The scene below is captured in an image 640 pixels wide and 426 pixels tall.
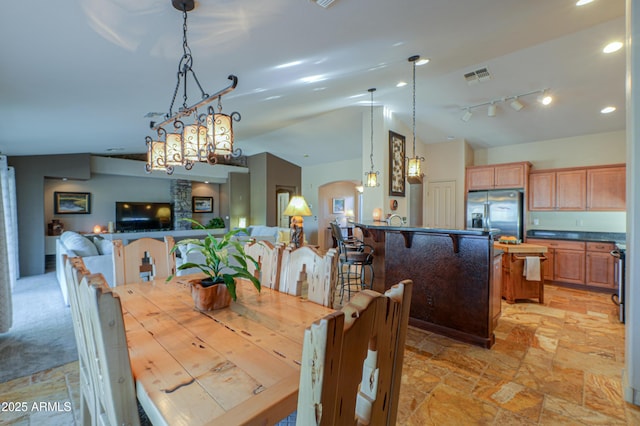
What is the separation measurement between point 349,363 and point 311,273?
1.19 meters

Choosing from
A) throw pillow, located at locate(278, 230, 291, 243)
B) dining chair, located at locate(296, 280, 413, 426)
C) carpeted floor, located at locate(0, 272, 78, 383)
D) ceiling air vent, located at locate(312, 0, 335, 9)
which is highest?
ceiling air vent, located at locate(312, 0, 335, 9)

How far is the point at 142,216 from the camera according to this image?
8.55 m

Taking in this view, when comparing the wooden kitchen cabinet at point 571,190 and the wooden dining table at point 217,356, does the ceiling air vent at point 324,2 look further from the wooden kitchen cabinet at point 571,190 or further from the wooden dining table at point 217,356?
the wooden kitchen cabinet at point 571,190

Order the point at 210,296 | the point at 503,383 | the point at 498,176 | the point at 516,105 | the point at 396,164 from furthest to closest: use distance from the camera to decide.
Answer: the point at 498,176 → the point at 396,164 → the point at 516,105 → the point at 503,383 → the point at 210,296

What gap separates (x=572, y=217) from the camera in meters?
5.30

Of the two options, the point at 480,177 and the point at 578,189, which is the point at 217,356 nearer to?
the point at 480,177

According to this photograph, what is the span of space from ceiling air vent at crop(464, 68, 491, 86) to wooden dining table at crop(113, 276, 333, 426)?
380 cm

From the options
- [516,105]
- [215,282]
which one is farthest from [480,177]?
[215,282]

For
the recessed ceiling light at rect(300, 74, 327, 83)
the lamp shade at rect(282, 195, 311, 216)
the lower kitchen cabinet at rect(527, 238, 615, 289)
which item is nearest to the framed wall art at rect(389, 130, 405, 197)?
the lamp shade at rect(282, 195, 311, 216)

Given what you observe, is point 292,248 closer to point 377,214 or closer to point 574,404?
point 574,404

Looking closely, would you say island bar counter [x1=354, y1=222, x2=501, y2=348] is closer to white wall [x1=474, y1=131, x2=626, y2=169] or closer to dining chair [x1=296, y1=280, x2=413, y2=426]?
dining chair [x1=296, y1=280, x2=413, y2=426]

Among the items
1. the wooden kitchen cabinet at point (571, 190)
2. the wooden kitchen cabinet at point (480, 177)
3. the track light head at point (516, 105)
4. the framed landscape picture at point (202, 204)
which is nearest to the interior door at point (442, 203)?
the wooden kitchen cabinet at point (480, 177)

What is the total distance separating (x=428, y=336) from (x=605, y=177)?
4400 mm

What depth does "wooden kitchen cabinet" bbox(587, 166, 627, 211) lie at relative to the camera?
4.52 metres
